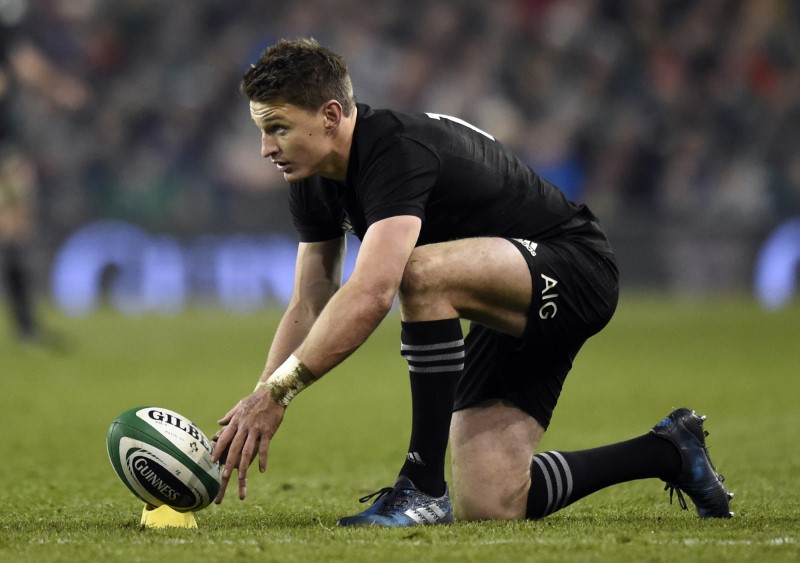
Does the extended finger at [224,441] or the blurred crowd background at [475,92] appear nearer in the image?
the extended finger at [224,441]

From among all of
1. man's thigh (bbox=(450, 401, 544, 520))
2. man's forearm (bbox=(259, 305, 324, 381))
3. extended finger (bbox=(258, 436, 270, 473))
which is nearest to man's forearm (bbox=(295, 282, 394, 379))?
extended finger (bbox=(258, 436, 270, 473))

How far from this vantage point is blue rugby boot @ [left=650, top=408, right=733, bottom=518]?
14.2 ft

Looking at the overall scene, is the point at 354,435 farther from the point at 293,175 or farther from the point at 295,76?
the point at 295,76

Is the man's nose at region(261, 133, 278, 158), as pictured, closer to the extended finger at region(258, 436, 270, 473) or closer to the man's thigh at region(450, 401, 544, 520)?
the extended finger at region(258, 436, 270, 473)

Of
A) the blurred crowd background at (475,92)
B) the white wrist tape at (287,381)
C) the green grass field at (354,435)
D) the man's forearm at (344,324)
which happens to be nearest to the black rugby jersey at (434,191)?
the man's forearm at (344,324)

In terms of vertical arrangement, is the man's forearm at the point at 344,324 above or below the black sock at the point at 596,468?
above

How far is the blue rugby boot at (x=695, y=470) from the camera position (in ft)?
14.2

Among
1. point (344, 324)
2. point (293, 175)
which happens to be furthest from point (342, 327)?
point (293, 175)

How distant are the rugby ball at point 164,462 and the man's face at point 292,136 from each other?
0.91 m

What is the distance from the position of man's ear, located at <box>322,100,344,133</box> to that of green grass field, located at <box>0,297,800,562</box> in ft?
4.18

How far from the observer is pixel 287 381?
3.89 metres

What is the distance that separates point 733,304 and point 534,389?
35.9ft

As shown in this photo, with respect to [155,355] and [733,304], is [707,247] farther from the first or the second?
[155,355]

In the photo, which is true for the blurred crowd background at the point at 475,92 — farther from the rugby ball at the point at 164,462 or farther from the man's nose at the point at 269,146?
the rugby ball at the point at 164,462
